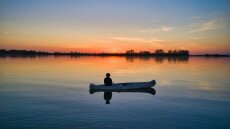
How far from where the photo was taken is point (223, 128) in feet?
57.1

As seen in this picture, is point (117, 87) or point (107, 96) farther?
point (117, 87)

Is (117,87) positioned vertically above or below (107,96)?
above

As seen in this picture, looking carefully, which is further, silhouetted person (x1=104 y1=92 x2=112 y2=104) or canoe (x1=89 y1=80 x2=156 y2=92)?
canoe (x1=89 y1=80 x2=156 y2=92)

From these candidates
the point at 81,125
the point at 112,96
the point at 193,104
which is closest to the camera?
the point at 81,125

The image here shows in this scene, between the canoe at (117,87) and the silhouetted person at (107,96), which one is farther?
the canoe at (117,87)

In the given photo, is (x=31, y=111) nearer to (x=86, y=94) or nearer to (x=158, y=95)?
(x=86, y=94)

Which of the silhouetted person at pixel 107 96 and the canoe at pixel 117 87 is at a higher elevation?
the canoe at pixel 117 87

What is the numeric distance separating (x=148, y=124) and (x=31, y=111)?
9198 mm

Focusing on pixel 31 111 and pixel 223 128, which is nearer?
pixel 223 128

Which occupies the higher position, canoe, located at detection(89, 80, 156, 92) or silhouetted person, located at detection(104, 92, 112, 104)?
canoe, located at detection(89, 80, 156, 92)

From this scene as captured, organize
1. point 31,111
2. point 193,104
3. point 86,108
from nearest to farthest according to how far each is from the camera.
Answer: point 31,111
point 86,108
point 193,104

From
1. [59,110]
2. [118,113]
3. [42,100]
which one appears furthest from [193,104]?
[42,100]

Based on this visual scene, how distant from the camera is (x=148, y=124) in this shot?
17.7 m

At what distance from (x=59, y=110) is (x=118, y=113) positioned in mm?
4722
